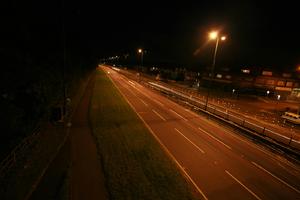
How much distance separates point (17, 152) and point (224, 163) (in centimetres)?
1285

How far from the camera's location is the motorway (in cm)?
1159

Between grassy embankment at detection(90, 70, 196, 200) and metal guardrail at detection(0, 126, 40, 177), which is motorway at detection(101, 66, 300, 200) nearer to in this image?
grassy embankment at detection(90, 70, 196, 200)

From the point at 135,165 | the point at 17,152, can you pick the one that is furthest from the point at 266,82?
the point at 17,152

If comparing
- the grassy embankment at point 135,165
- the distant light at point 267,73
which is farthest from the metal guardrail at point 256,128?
the distant light at point 267,73

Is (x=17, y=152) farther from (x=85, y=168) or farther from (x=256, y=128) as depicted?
(x=256, y=128)

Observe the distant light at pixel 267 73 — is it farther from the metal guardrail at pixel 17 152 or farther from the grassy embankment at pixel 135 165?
the metal guardrail at pixel 17 152

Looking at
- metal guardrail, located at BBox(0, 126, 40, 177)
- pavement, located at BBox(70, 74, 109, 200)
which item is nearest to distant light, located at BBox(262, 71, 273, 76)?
pavement, located at BBox(70, 74, 109, 200)

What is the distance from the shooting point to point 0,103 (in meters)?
10.0

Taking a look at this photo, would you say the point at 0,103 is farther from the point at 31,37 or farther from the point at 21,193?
the point at 31,37

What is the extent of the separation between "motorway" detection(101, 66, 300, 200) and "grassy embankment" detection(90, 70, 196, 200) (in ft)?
3.21

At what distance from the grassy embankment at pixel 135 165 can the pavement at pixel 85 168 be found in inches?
16.1

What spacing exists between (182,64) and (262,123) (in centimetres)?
10217

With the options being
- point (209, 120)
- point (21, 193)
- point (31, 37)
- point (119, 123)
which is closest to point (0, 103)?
point (21, 193)

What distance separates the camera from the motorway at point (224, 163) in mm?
11586
